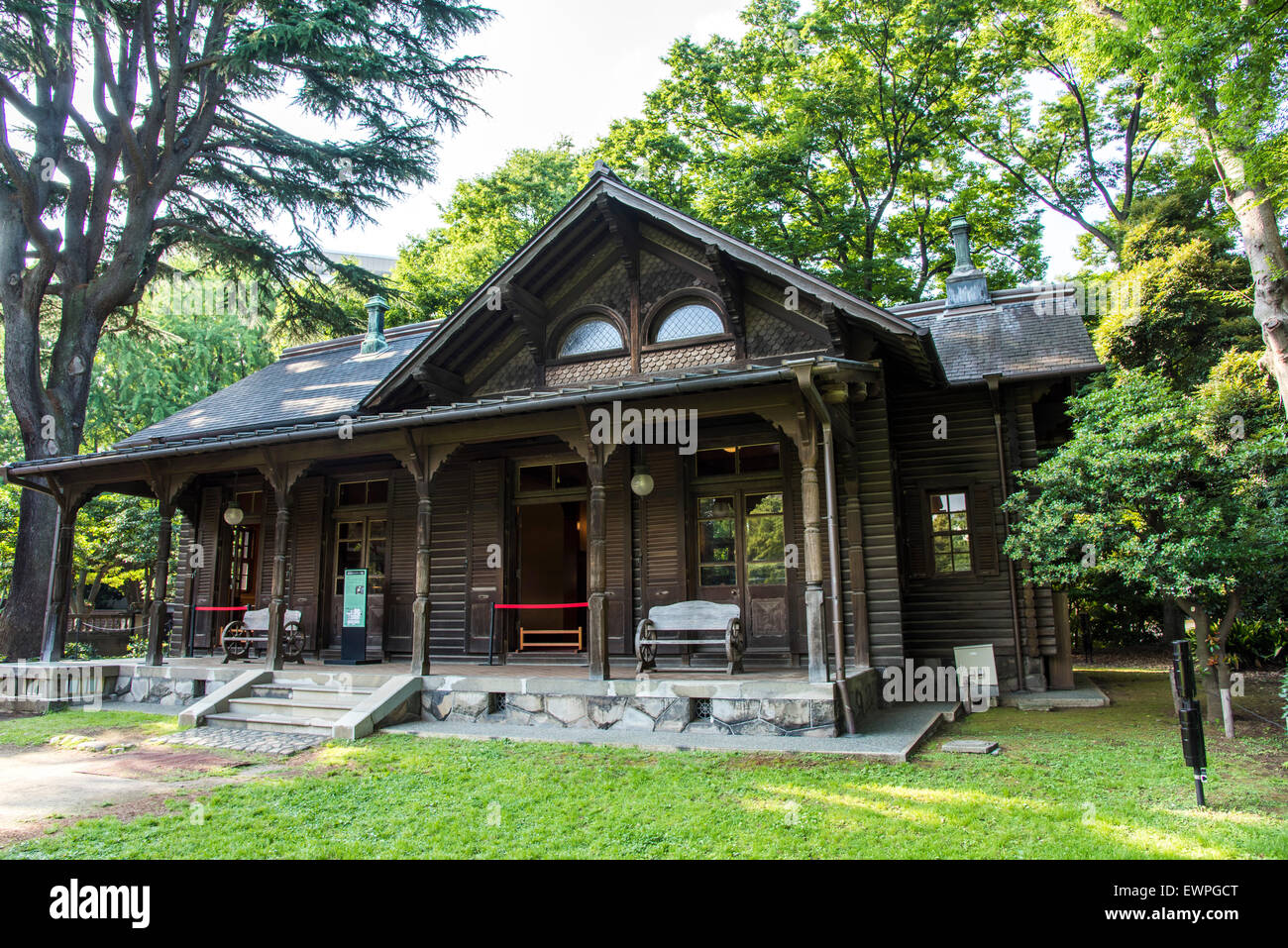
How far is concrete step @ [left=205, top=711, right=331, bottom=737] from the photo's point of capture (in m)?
8.55

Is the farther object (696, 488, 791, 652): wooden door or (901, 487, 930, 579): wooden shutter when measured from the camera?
(901, 487, 930, 579): wooden shutter

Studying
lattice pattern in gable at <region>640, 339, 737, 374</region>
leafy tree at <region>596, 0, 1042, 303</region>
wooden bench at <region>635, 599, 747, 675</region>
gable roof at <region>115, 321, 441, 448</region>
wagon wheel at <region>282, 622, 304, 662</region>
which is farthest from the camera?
leafy tree at <region>596, 0, 1042, 303</region>

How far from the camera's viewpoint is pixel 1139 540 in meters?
8.06

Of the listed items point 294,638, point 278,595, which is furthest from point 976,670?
point 294,638

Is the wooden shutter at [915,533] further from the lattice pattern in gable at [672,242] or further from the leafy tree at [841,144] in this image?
the leafy tree at [841,144]

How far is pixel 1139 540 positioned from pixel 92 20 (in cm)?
1860

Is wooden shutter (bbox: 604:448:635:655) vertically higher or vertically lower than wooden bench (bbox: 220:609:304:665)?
higher

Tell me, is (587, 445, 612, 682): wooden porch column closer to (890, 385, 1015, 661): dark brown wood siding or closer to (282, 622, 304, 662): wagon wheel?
(890, 385, 1015, 661): dark brown wood siding

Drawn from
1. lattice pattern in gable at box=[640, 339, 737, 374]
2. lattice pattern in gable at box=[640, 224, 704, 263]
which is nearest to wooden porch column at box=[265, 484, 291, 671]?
lattice pattern in gable at box=[640, 339, 737, 374]

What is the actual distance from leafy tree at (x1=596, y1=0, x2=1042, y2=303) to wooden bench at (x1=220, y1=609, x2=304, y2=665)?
15.7 metres

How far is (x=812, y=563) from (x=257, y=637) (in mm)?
8474

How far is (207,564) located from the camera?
46.2 feet

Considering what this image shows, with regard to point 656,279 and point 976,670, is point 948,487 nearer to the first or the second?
point 976,670
